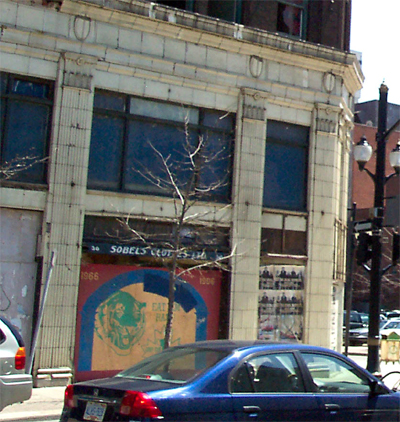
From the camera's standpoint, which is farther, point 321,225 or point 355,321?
point 355,321

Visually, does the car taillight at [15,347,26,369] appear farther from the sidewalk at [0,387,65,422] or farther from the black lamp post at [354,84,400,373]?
the black lamp post at [354,84,400,373]

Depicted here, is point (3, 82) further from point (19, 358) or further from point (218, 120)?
point (19, 358)

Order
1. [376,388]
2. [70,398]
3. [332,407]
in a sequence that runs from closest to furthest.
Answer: [70,398] → [332,407] → [376,388]

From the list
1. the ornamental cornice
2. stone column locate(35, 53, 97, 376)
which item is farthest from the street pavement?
the ornamental cornice

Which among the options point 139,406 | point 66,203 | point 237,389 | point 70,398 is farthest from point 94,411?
point 66,203

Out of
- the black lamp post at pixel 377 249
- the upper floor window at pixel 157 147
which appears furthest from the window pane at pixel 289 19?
the upper floor window at pixel 157 147

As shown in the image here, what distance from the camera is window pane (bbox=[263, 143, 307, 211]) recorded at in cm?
1730

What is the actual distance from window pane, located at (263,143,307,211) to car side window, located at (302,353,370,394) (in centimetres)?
1003

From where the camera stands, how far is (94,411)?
20.5 ft

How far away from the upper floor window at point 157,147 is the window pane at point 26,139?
3.69ft

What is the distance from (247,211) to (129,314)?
380 cm

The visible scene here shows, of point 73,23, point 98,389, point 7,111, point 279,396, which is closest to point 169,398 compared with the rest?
point 98,389

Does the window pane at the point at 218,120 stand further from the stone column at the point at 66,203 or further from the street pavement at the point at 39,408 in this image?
the street pavement at the point at 39,408

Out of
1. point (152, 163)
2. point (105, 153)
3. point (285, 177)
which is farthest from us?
point (285, 177)
